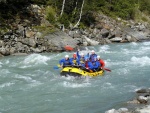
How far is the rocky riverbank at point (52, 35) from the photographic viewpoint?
25.5 m

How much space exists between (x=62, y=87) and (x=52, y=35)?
13.2 m

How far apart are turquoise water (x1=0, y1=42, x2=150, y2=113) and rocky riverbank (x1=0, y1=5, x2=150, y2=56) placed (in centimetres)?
342

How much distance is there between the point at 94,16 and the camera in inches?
1506

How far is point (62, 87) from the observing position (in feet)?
48.8

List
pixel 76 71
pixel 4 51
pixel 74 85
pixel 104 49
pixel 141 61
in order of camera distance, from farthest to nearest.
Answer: pixel 104 49 < pixel 4 51 < pixel 141 61 < pixel 76 71 < pixel 74 85

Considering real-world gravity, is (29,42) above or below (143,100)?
above

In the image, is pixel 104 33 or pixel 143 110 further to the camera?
pixel 104 33

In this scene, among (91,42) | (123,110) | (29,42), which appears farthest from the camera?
(91,42)

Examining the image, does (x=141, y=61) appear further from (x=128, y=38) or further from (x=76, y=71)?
(x=128, y=38)

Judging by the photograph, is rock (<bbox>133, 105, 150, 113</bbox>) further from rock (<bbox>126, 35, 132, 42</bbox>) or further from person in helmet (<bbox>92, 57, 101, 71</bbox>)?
rock (<bbox>126, 35, 132, 42</bbox>)

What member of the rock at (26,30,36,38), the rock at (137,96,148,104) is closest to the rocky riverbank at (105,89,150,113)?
the rock at (137,96,148,104)

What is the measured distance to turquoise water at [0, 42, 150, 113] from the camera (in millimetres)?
12063

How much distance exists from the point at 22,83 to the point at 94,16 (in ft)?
78.4

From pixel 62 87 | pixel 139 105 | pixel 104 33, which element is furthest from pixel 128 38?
Answer: pixel 139 105
